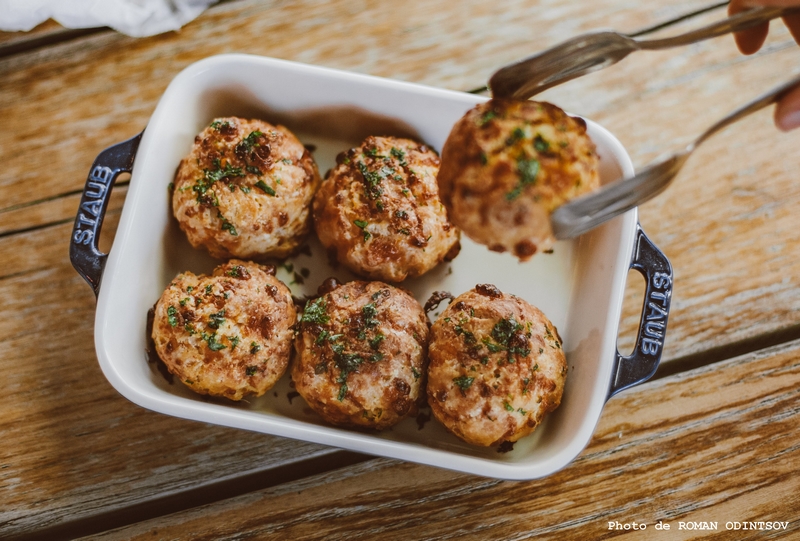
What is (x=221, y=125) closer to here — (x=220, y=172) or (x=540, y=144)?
(x=220, y=172)

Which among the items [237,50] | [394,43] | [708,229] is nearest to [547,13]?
[394,43]

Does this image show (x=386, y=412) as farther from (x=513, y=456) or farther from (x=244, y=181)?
(x=244, y=181)

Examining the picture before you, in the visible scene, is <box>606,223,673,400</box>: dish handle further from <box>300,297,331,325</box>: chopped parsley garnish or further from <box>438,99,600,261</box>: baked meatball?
<box>300,297,331,325</box>: chopped parsley garnish

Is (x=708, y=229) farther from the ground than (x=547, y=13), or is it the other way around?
(x=547, y=13)

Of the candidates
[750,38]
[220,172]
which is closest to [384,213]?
[220,172]

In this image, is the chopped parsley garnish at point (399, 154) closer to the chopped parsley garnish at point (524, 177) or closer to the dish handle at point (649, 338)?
the chopped parsley garnish at point (524, 177)

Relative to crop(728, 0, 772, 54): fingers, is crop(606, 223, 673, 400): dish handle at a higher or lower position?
lower

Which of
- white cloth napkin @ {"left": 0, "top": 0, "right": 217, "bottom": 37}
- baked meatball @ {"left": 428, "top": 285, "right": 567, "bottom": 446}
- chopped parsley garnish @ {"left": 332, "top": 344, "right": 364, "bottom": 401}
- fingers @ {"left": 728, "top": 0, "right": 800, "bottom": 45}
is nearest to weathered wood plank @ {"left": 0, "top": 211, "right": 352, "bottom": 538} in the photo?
chopped parsley garnish @ {"left": 332, "top": 344, "right": 364, "bottom": 401}
